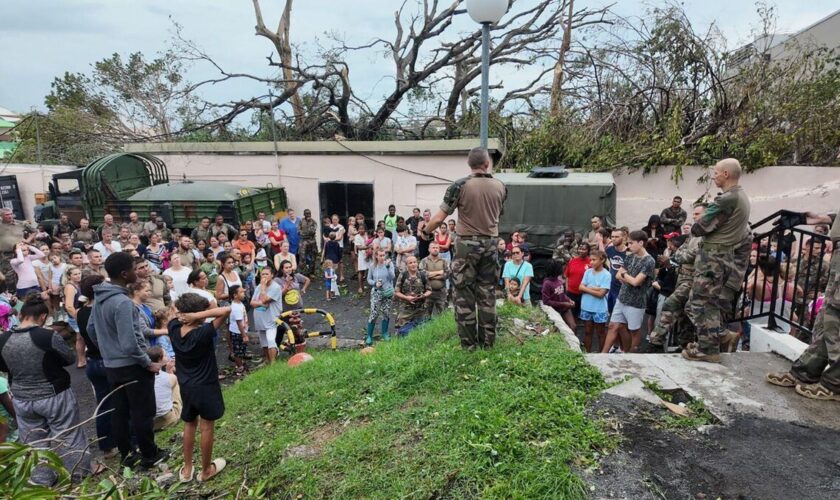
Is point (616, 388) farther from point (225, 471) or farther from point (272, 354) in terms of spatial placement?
point (272, 354)

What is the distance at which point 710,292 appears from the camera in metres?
4.40

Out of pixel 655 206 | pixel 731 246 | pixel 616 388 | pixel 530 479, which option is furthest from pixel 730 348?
pixel 655 206

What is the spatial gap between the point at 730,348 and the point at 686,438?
2845 mm

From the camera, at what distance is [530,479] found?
109 inches

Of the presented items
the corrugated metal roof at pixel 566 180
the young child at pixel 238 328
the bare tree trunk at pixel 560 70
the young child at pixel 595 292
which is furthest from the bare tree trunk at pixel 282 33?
the young child at pixel 595 292

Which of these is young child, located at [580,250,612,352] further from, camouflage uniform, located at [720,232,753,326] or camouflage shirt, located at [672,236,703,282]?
camouflage uniform, located at [720,232,753,326]

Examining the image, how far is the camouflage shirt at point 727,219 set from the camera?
4137 millimetres

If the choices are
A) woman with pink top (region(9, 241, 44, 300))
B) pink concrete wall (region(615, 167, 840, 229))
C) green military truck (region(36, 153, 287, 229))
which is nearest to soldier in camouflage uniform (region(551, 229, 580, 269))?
pink concrete wall (region(615, 167, 840, 229))

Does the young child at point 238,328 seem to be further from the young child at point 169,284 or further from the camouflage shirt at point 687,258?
the camouflage shirt at point 687,258

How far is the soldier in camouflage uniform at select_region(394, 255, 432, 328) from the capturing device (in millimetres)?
7473

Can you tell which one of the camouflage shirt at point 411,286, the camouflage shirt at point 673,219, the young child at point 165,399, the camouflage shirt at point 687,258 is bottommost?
the young child at point 165,399

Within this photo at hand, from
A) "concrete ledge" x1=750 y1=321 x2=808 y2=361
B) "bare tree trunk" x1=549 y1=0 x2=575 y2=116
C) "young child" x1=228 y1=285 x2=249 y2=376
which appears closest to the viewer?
"concrete ledge" x1=750 y1=321 x2=808 y2=361

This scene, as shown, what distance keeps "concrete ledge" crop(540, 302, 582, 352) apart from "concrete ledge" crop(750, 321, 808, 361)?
1832mm

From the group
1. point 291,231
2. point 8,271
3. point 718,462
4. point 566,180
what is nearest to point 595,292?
point 718,462
